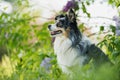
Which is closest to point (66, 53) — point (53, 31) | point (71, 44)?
point (71, 44)

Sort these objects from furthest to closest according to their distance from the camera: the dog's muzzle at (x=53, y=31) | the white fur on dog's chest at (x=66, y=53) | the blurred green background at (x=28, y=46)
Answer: the white fur on dog's chest at (x=66, y=53), the dog's muzzle at (x=53, y=31), the blurred green background at (x=28, y=46)

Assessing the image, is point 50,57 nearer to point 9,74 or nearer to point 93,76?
point 9,74

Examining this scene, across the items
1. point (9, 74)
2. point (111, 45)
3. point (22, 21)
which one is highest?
point (22, 21)

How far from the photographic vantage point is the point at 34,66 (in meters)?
3.83

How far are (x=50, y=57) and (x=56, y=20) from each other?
1.39 ft

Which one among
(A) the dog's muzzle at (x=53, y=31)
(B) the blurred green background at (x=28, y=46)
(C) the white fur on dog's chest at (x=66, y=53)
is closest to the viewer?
(B) the blurred green background at (x=28, y=46)

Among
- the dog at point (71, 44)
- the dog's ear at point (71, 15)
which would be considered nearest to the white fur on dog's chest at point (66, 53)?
the dog at point (71, 44)

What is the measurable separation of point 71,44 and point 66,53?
104 millimetres

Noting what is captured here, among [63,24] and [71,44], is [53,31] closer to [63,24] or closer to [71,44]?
[63,24]

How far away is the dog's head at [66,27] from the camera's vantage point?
375cm

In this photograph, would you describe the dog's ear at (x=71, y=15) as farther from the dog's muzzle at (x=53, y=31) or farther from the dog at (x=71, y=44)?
the dog's muzzle at (x=53, y=31)

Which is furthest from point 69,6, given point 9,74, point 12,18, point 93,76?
point 93,76

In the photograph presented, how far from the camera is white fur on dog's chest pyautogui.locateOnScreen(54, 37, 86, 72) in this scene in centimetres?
387

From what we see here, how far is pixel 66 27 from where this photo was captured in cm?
378
